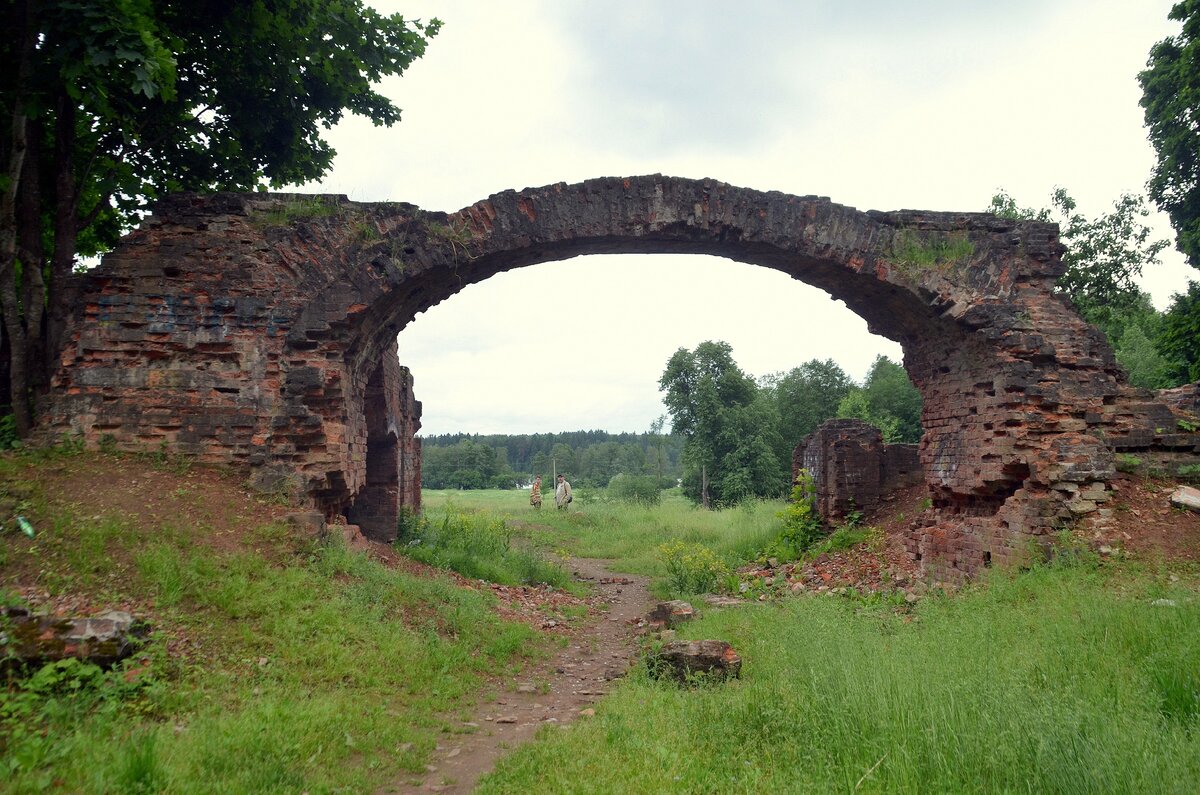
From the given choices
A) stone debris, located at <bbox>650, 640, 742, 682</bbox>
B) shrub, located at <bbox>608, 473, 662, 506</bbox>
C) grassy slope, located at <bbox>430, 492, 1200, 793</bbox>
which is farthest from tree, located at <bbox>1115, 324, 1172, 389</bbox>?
stone debris, located at <bbox>650, 640, 742, 682</bbox>

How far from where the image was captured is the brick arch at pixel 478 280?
21.9ft

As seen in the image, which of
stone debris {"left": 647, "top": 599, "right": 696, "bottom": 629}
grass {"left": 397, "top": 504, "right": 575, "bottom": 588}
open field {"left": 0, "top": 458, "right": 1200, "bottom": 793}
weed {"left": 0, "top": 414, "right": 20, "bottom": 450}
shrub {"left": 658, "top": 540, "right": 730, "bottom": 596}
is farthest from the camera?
shrub {"left": 658, "top": 540, "right": 730, "bottom": 596}

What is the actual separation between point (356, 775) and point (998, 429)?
21.7ft

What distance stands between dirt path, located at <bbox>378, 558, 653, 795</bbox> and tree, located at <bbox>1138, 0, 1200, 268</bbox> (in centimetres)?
1495

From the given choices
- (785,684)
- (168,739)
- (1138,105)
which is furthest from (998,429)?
(1138,105)

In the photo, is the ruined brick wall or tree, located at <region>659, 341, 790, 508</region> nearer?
the ruined brick wall

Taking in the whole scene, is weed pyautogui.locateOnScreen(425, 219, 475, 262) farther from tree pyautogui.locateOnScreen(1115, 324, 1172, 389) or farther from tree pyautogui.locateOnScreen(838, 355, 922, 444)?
tree pyautogui.locateOnScreen(838, 355, 922, 444)

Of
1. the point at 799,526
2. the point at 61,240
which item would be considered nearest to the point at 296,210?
the point at 61,240

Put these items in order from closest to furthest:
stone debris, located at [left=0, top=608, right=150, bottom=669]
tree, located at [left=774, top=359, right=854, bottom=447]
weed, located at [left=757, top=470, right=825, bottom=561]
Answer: stone debris, located at [left=0, top=608, right=150, bottom=669], weed, located at [left=757, top=470, right=825, bottom=561], tree, located at [left=774, top=359, right=854, bottom=447]

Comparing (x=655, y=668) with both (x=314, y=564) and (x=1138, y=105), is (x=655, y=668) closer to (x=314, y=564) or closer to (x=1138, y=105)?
(x=314, y=564)

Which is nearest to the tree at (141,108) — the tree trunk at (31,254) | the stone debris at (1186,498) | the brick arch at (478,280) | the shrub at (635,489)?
the tree trunk at (31,254)

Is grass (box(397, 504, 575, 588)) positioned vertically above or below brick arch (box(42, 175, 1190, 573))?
below

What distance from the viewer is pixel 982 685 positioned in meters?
3.43

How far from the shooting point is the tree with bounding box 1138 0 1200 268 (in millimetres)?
13867
